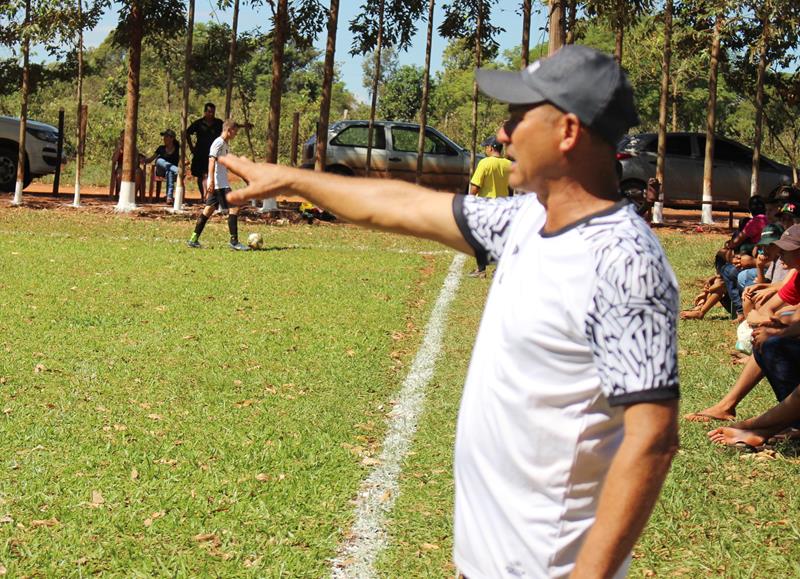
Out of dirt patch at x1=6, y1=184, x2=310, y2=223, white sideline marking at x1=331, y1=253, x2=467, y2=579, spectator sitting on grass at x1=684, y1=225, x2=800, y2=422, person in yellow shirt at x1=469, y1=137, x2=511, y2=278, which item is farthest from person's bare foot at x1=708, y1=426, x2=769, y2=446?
dirt patch at x1=6, y1=184, x2=310, y2=223

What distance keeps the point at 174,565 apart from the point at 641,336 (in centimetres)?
286

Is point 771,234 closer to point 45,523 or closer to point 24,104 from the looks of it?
point 45,523

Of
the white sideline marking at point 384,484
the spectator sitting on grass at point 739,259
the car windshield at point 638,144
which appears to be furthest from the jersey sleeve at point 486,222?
the car windshield at point 638,144

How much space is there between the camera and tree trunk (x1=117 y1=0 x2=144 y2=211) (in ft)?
68.7

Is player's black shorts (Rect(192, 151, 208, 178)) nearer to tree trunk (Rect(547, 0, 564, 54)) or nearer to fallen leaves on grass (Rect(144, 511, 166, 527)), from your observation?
tree trunk (Rect(547, 0, 564, 54))

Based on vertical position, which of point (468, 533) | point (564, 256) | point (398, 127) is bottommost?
point (468, 533)

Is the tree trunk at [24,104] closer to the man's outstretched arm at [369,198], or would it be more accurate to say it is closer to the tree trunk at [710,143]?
the tree trunk at [710,143]

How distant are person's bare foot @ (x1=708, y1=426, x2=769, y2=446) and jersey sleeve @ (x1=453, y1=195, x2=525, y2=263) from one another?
4.08m

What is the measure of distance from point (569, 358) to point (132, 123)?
65.3 ft

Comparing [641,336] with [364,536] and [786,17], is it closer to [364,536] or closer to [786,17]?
[364,536]

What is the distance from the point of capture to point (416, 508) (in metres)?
5.06

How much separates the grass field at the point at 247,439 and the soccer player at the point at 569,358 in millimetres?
2231

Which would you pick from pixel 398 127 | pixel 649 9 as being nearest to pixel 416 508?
pixel 649 9

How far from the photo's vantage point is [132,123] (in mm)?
21031
